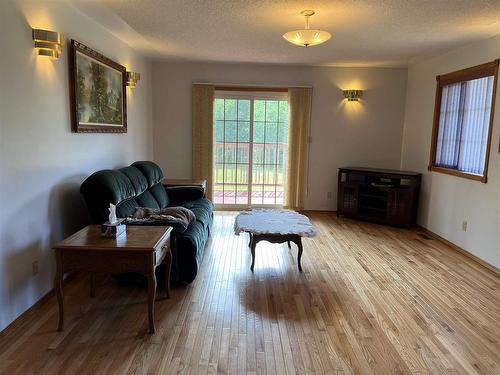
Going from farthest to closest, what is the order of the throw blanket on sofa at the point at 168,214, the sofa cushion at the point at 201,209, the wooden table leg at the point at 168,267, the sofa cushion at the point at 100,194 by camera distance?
the sofa cushion at the point at 201,209 < the throw blanket on sofa at the point at 168,214 < the sofa cushion at the point at 100,194 < the wooden table leg at the point at 168,267

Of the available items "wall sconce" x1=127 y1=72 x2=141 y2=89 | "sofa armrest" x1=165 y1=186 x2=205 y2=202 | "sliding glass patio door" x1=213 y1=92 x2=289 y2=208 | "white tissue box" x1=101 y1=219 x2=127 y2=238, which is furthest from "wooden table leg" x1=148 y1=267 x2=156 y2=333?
"sliding glass patio door" x1=213 y1=92 x2=289 y2=208

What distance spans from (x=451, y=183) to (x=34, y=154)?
14.9 ft

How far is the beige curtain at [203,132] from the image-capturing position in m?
5.80

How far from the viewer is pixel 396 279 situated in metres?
3.42

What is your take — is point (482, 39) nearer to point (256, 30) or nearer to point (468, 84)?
point (468, 84)

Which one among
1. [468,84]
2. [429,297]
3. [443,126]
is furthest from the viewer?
[443,126]

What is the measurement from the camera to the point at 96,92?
3621mm

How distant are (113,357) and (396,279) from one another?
2582mm

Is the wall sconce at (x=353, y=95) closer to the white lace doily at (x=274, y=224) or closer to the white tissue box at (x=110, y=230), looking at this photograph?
the white lace doily at (x=274, y=224)

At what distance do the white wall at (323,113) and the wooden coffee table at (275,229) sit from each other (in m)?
2.48

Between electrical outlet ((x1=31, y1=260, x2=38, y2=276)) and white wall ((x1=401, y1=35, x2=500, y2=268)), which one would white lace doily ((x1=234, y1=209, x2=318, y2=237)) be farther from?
white wall ((x1=401, y1=35, x2=500, y2=268))

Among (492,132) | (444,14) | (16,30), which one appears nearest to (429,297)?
(492,132)

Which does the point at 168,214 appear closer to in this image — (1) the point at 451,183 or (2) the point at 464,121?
(1) the point at 451,183

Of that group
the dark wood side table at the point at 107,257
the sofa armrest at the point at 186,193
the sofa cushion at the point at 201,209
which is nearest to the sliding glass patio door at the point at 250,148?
the sofa armrest at the point at 186,193
